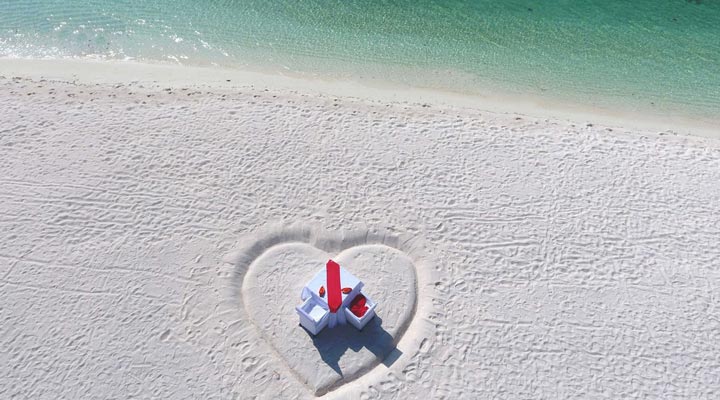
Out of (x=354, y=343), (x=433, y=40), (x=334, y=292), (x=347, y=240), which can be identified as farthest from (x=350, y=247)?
(x=433, y=40)

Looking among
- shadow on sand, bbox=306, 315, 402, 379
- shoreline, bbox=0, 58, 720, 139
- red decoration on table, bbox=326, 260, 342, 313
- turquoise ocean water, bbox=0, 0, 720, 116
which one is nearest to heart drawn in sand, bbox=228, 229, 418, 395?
shadow on sand, bbox=306, 315, 402, 379

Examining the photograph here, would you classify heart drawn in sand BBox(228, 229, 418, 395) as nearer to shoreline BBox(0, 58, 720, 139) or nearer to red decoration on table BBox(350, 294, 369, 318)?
red decoration on table BBox(350, 294, 369, 318)

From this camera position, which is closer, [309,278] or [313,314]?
[313,314]

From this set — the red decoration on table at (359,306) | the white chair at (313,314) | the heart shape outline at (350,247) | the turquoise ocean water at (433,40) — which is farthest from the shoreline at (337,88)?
the white chair at (313,314)

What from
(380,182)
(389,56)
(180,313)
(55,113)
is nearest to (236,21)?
(389,56)

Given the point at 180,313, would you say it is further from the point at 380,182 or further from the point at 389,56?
the point at 389,56

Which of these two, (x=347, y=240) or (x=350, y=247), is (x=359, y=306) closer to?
(x=350, y=247)

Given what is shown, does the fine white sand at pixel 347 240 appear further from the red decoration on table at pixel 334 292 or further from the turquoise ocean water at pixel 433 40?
the turquoise ocean water at pixel 433 40
